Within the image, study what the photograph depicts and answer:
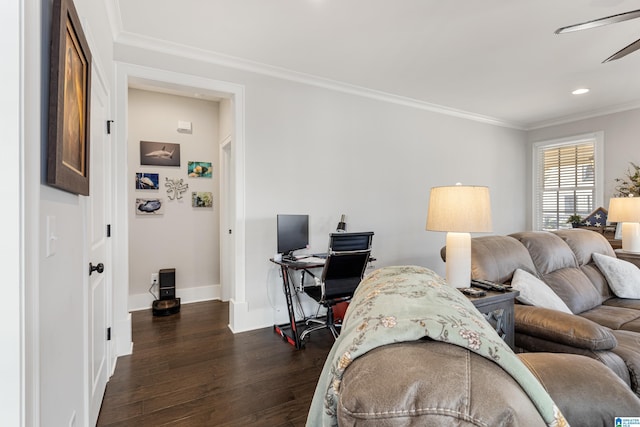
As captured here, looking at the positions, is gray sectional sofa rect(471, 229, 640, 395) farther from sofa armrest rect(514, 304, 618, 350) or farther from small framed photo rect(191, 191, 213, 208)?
small framed photo rect(191, 191, 213, 208)

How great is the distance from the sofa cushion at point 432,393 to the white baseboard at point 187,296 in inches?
155

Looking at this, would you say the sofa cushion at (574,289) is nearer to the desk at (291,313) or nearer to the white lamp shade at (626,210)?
the white lamp shade at (626,210)

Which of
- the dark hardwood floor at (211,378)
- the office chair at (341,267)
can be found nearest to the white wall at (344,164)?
the dark hardwood floor at (211,378)

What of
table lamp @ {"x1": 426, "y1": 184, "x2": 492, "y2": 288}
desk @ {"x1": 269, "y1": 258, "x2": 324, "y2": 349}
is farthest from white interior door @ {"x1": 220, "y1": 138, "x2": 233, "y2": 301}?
table lamp @ {"x1": 426, "y1": 184, "x2": 492, "y2": 288}

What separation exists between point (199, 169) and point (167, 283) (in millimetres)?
1517

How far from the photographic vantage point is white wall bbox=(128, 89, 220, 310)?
3811mm

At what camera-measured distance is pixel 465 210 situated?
1.82 m

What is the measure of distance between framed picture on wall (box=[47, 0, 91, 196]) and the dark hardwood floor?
141 cm

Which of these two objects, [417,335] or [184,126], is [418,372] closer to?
[417,335]

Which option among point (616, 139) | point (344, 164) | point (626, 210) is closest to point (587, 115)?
point (616, 139)

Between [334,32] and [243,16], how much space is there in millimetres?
757

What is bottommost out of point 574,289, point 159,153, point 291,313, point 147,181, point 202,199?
point 291,313

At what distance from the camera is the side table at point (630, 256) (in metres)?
2.94

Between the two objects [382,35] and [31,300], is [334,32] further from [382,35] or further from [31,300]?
[31,300]
